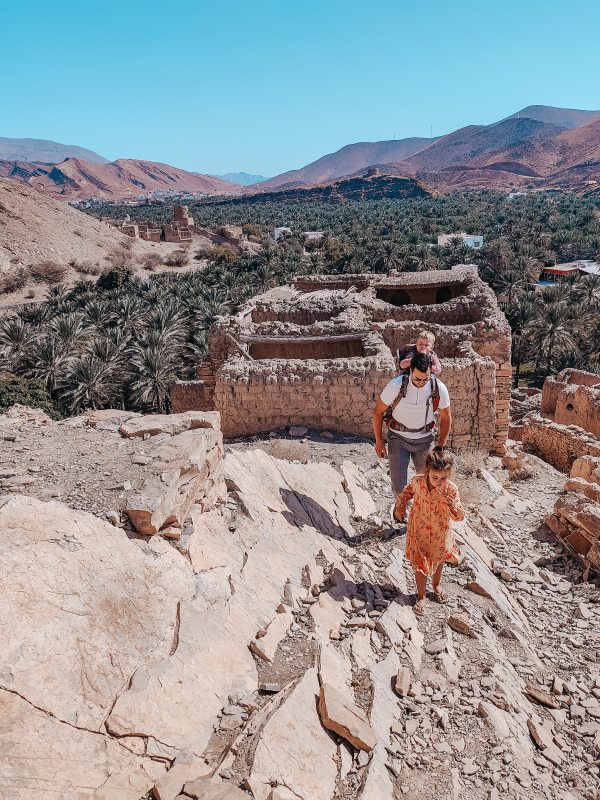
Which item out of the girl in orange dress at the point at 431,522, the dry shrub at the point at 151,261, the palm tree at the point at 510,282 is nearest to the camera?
the girl in orange dress at the point at 431,522

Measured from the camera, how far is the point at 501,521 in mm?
6070

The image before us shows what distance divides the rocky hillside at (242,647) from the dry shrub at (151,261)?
48.9 metres

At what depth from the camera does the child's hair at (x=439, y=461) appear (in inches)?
153

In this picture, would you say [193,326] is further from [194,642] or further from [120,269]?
[194,642]

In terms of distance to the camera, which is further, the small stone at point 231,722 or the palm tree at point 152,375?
the palm tree at point 152,375

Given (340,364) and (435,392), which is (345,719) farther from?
(340,364)

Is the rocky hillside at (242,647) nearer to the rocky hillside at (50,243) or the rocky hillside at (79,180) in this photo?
the rocky hillside at (50,243)

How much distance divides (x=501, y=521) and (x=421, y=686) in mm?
3150

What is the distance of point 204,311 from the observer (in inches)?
975

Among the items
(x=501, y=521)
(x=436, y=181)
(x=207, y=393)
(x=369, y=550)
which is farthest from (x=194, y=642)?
(x=436, y=181)

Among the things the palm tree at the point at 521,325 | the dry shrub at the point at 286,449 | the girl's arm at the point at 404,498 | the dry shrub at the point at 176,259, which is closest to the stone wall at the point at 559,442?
the dry shrub at the point at 286,449

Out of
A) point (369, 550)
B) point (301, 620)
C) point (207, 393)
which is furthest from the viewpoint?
point (207, 393)

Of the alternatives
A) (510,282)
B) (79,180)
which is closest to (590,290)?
(510,282)

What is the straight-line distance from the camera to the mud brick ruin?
779cm
